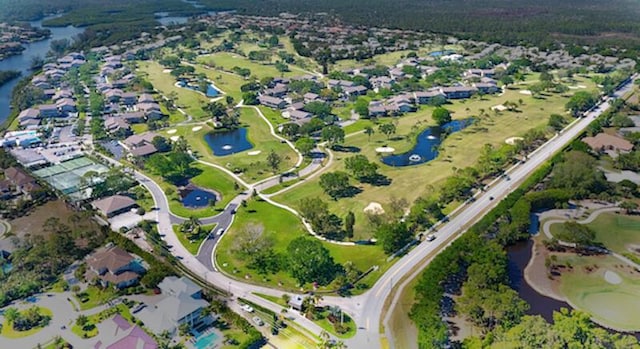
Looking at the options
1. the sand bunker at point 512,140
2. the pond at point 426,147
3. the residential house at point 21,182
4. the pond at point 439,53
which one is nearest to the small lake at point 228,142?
the pond at point 426,147

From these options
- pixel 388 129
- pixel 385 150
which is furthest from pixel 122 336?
pixel 388 129

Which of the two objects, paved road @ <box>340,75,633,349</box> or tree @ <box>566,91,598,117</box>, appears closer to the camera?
paved road @ <box>340,75,633,349</box>

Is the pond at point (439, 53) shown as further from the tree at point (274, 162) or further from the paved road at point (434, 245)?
the tree at point (274, 162)

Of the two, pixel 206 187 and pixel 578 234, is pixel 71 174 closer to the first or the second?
pixel 206 187

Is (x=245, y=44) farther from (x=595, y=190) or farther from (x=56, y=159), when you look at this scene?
(x=595, y=190)

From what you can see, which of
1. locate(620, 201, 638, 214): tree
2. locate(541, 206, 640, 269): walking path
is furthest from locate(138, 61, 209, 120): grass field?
locate(620, 201, 638, 214): tree

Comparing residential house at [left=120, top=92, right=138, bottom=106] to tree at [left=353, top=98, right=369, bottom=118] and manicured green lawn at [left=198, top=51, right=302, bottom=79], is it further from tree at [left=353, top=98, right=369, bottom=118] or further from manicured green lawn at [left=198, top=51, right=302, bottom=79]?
tree at [left=353, top=98, right=369, bottom=118]
